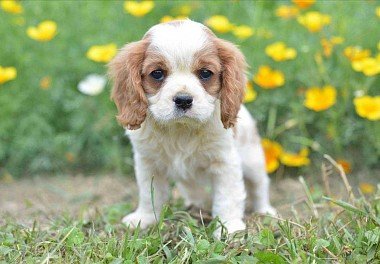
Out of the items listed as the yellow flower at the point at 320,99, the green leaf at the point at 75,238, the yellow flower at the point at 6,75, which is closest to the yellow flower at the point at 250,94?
the yellow flower at the point at 320,99

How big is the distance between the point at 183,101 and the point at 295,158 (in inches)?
78.0

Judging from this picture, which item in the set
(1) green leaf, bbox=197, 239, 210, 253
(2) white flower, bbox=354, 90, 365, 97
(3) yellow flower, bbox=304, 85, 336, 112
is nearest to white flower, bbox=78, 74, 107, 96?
(3) yellow flower, bbox=304, 85, 336, 112

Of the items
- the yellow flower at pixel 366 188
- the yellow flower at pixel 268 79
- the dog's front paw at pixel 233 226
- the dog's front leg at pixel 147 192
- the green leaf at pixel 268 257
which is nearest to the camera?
the green leaf at pixel 268 257

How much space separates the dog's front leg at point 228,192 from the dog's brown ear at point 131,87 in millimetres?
625

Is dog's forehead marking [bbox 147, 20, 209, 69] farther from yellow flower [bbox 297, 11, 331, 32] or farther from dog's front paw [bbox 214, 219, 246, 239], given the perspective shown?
yellow flower [bbox 297, 11, 331, 32]

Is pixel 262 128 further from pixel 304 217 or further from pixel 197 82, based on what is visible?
pixel 197 82

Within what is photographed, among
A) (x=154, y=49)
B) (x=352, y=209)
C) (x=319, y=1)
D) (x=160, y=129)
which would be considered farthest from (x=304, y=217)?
(x=319, y=1)

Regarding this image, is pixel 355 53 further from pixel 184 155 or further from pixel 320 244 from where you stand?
pixel 320 244

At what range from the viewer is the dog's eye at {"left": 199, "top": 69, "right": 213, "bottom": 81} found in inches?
150

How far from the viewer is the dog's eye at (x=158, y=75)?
3797 millimetres

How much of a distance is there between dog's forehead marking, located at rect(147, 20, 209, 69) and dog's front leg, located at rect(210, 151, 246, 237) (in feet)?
2.43

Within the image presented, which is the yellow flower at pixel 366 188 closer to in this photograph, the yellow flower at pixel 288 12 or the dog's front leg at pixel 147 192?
the dog's front leg at pixel 147 192

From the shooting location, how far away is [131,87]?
384cm

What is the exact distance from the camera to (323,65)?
221 inches
